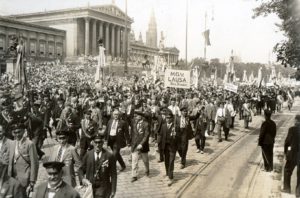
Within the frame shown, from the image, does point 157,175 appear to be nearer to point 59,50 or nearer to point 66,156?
point 66,156

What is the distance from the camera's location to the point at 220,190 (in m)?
9.72

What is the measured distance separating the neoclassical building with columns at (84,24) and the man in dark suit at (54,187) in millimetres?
76617

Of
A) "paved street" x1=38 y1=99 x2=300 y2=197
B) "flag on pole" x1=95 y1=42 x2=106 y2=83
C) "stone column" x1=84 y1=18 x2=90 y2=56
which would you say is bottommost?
"paved street" x1=38 y1=99 x2=300 y2=197

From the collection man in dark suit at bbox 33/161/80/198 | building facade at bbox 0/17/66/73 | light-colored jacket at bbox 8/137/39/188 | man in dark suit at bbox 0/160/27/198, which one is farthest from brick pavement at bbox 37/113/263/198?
building facade at bbox 0/17/66/73

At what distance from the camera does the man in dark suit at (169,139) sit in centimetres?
1041

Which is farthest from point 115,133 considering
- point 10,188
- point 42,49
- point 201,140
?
point 42,49

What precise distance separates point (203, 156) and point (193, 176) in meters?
2.81

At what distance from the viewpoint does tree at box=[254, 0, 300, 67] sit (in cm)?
1246

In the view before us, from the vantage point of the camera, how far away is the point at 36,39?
71.9 m

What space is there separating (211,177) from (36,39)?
65291 mm

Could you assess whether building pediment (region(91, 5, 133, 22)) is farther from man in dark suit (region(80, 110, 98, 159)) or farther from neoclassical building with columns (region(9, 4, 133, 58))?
man in dark suit (region(80, 110, 98, 159))

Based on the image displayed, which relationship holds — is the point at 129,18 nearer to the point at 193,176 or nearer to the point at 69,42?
the point at 69,42

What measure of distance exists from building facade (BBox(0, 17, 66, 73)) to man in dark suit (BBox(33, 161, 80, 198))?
59.2 m

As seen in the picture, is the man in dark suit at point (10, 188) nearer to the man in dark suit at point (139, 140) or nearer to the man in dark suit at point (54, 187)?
the man in dark suit at point (54, 187)
